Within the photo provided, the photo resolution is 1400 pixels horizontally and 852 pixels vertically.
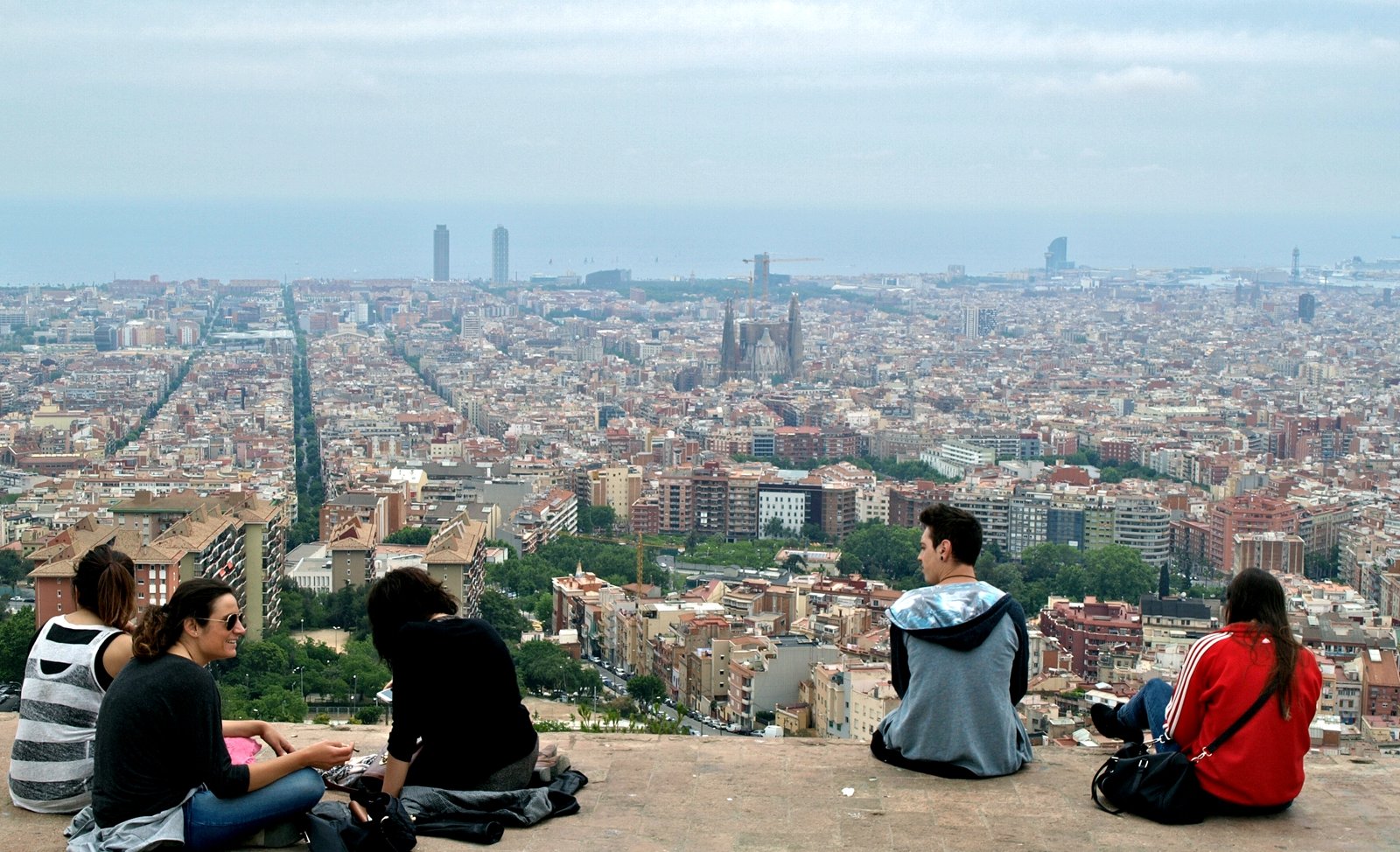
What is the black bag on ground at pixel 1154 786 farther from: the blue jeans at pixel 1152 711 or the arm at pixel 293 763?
the arm at pixel 293 763

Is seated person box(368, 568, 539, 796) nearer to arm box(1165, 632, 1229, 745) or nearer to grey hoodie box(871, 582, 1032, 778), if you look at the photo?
grey hoodie box(871, 582, 1032, 778)

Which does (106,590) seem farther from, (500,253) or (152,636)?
(500,253)

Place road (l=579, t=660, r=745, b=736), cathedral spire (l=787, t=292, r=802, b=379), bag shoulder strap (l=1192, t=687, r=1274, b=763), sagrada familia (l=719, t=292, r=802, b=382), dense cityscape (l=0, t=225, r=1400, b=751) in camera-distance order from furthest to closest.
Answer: cathedral spire (l=787, t=292, r=802, b=379) < sagrada familia (l=719, t=292, r=802, b=382) < dense cityscape (l=0, t=225, r=1400, b=751) < road (l=579, t=660, r=745, b=736) < bag shoulder strap (l=1192, t=687, r=1274, b=763)

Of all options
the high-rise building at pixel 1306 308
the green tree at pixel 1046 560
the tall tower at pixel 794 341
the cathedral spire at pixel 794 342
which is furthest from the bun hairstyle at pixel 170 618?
the high-rise building at pixel 1306 308

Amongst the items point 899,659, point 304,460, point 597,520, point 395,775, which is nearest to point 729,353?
point 304,460

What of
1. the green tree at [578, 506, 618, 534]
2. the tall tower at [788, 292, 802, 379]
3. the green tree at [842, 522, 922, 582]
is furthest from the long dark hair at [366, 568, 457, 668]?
the tall tower at [788, 292, 802, 379]

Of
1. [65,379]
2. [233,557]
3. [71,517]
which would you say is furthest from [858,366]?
[233,557]
